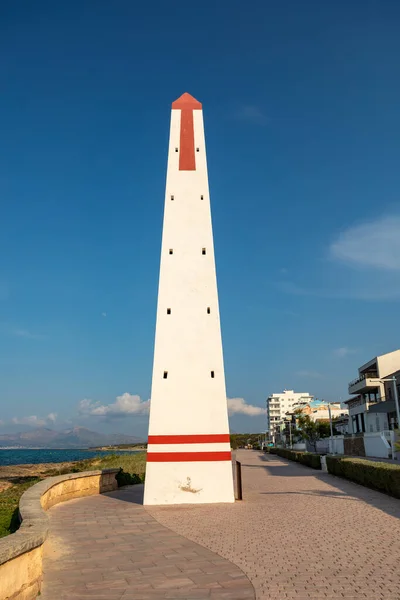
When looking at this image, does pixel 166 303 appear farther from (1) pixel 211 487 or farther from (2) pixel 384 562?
(2) pixel 384 562

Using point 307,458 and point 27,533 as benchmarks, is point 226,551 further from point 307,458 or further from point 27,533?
point 307,458

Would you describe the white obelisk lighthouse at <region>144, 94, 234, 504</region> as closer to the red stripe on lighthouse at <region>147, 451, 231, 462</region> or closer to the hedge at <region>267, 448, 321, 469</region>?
the red stripe on lighthouse at <region>147, 451, 231, 462</region>

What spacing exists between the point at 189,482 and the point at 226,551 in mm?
6883

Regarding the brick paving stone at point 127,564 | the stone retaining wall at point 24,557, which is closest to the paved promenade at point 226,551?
the brick paving stone at point 127,564

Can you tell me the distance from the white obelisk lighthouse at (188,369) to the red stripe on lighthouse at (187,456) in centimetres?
3

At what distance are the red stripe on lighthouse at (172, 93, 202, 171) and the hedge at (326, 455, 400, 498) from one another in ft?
44.9

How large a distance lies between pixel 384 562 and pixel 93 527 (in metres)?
6.54

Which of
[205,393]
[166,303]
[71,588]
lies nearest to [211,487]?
[205,393]

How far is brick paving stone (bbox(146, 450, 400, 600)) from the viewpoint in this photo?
668cm

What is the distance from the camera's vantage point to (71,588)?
262 inches

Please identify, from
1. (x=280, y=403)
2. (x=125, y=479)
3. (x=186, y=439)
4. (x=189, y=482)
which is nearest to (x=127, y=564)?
(x=189, y=482)

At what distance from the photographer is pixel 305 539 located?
32.3 feet

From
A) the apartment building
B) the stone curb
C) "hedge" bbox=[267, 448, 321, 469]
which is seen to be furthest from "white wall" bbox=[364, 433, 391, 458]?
the stone curb

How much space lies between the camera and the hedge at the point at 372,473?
16.1 m
